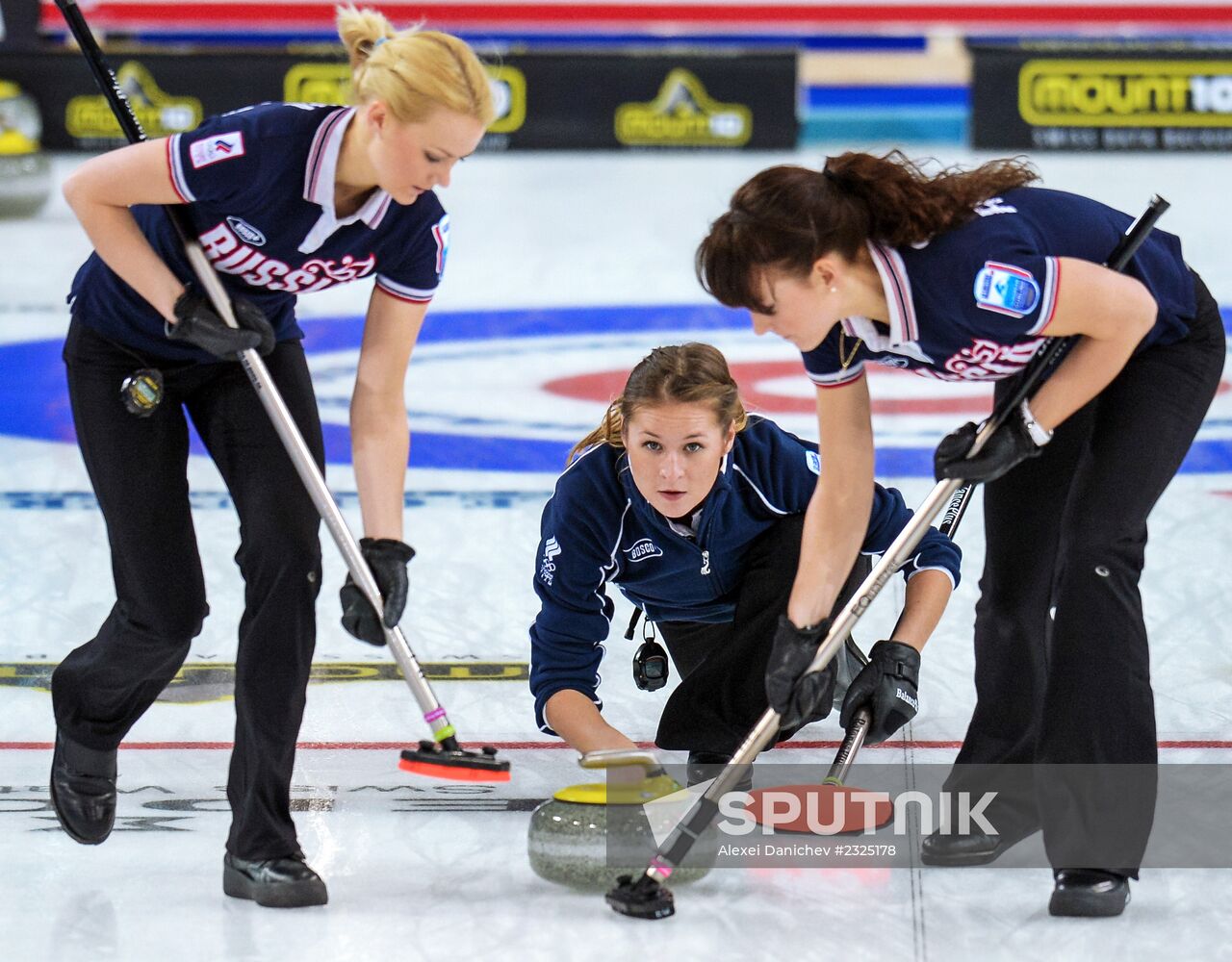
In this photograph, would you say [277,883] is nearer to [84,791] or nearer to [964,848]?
[84,791]

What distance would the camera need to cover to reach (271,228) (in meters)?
2.65

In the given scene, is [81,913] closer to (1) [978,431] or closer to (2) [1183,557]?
(1) [978,431]

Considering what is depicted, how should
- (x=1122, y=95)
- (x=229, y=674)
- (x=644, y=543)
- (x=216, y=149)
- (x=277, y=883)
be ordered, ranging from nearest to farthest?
(x=216, y=149), (x=277, y=883), (x=644, y=543), (x=229, y=674), (x=1122, y=95)

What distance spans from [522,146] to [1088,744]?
8569 mm

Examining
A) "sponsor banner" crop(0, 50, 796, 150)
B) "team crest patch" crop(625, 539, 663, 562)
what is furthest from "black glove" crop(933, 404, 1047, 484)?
"sponsor banner" crop(0, 50, 796, 150)

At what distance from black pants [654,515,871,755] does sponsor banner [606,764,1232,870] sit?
4.0 inches

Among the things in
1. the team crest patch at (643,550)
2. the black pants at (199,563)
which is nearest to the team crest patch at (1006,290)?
the team crest patch at (643,550)

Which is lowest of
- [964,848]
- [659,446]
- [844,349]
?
[964,848]

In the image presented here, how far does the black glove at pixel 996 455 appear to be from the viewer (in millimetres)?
2607

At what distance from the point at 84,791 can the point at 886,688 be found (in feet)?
4.32

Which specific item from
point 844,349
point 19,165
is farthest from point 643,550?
point 19,165

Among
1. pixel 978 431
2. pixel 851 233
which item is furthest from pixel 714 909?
pixel 851 233

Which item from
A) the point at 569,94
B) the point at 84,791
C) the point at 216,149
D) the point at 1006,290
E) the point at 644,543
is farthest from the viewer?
the point at 569,94

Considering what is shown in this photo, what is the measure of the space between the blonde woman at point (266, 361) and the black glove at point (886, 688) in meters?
0.76
